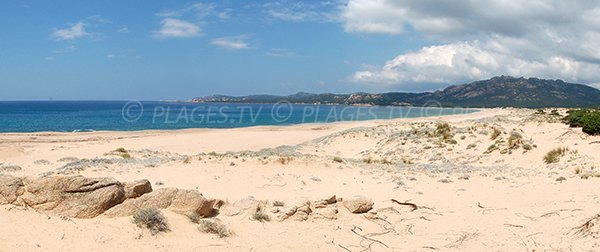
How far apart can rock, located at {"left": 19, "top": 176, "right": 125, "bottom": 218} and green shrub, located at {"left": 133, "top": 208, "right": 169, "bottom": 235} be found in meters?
0.66

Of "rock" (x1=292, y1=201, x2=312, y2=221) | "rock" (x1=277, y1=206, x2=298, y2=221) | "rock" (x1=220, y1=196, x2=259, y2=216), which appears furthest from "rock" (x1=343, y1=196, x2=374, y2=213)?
"rock" (x1=220, y1=196, x2=259, y2=216)

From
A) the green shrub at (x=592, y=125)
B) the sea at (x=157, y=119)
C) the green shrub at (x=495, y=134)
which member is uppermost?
the green shrub at (x=592, y=125)

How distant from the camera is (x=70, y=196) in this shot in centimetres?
788

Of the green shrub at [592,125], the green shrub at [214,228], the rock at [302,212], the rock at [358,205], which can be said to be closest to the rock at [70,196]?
the green shrub at [214,228]

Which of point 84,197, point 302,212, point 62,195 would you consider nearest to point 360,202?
point 302,212

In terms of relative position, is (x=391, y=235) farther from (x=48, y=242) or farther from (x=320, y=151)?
(x=320, y=151)

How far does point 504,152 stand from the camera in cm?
2092

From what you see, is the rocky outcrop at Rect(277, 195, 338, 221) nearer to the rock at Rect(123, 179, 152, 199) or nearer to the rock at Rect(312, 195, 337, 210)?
the rock at Rect(312, 195, 337, 210)

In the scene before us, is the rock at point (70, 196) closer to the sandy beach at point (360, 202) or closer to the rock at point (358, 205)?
the sandy beach at point (360, 202)

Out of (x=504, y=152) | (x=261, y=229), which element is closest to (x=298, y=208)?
(x=261, y=229)

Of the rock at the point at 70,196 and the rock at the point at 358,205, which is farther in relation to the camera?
the rock at the point at 358,205

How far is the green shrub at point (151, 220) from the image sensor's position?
767 cm

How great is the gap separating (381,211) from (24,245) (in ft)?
23.1

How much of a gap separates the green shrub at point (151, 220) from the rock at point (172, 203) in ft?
1.33
